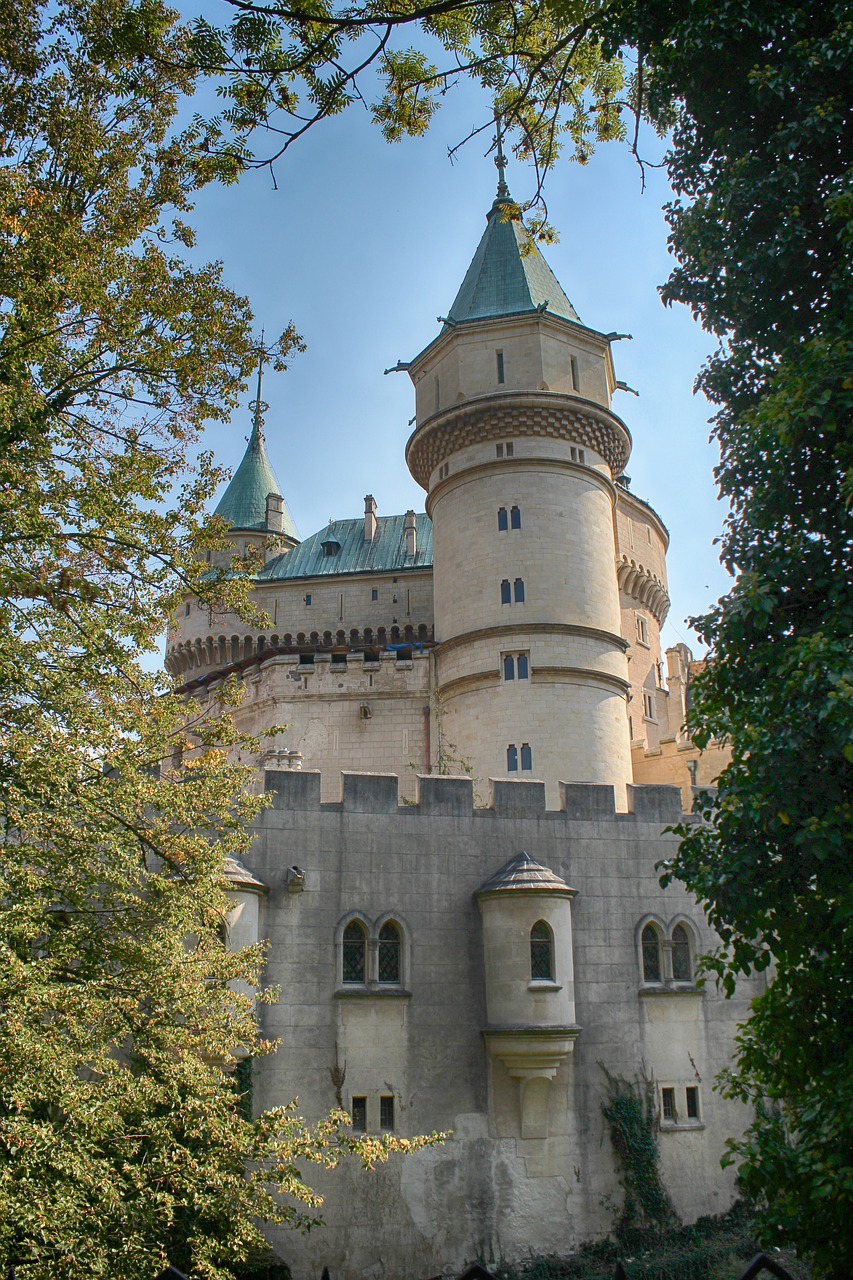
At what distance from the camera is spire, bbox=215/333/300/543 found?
4684 cm

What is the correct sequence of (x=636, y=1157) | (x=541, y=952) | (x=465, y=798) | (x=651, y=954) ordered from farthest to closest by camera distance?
(x=651, y=954) → (x=465, y=798) → (x=541, y=952) → (x=636, y=1157)

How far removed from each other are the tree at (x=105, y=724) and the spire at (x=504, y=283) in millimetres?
19052

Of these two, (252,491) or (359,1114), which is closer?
(359,1114)

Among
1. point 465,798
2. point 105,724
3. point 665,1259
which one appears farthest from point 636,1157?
point 105,724

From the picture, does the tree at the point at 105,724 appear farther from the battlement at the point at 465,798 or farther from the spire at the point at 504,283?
the spire at the point at 504,283

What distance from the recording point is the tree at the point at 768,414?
8.69 m

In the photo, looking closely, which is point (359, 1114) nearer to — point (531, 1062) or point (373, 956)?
point (373, 956)

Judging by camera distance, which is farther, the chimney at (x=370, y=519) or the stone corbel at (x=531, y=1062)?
the chimney at (x=370, y=519)

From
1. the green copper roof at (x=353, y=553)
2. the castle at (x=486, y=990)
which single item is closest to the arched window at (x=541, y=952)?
the castle at (x=486, y=990)

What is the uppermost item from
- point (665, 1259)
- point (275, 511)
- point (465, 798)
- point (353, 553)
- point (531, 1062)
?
point (275, 511)

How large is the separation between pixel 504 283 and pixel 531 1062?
71.7 feet

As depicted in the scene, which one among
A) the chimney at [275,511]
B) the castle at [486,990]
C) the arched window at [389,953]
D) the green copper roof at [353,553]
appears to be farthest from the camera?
the chimney at [275,511]

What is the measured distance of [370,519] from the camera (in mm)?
44719

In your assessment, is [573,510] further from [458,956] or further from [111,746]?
[111,746]
